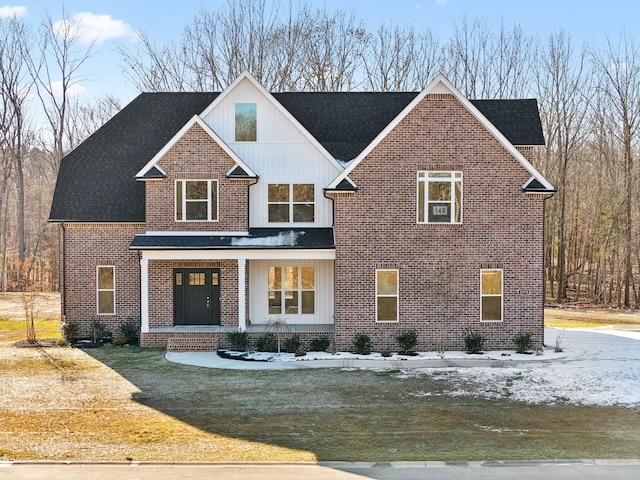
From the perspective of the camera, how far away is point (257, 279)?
75.0 feet

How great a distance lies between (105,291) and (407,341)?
10728 millimetres

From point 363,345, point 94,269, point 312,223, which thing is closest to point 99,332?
point 94,269

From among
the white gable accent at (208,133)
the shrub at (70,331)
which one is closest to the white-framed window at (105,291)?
the shrub at (70,331)

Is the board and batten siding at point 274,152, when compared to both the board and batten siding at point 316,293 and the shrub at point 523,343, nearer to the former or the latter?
the board and batten siding at point 316,293

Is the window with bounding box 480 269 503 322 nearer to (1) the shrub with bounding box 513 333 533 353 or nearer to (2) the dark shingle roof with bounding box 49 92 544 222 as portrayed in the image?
(1) the shrub with bounding box 513 333 533 353

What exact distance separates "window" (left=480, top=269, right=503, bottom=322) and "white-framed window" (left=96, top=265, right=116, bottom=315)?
41.4 feet

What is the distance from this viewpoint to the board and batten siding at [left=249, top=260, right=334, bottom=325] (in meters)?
22.8

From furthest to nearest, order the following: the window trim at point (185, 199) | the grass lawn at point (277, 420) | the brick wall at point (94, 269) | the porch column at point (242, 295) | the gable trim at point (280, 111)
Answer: the brick wall at point (94, 269), the gable trim at point (280, 111), the window trim at point (185, 199), the porch column at point (242, 295), the grass lawn at point (277, 420)

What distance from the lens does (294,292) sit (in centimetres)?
2289

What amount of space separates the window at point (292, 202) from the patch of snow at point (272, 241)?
87cm

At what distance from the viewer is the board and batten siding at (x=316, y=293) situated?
22828 millimetres

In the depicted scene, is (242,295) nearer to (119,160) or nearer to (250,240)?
(250,240)

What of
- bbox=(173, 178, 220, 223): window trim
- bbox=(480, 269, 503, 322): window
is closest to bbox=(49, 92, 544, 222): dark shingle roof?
bbox=(173, 178, 220, 223): window trim

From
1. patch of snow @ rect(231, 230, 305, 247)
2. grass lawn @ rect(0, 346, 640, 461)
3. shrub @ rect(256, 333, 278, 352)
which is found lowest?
grass lawn @ rect(0, 346, 640, 461)
